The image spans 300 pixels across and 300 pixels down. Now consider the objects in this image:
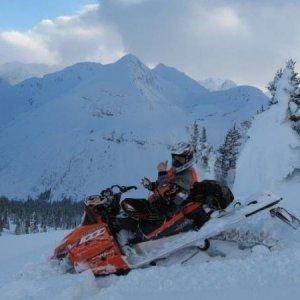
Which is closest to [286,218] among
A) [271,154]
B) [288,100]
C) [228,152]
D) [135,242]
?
[135,242]

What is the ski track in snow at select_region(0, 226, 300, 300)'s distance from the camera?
6.73 metres

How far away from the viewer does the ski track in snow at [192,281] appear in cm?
673

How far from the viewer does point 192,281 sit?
24.1 feet

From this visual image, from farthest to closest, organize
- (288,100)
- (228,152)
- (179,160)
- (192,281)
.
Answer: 1. (228,152)
2. (288,100)
3. (179,160)
4. (192,281)

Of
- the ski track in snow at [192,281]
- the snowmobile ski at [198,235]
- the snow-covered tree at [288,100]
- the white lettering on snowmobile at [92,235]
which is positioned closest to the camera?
the ski track in snow at [192,281]

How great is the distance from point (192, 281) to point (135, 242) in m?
2.29

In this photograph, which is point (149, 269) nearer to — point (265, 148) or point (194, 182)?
point (194, 182)

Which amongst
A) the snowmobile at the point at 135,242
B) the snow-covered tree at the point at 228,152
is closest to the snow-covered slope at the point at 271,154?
the snowmobile at the point at 135,242

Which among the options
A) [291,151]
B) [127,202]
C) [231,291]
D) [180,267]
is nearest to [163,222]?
[127,202]

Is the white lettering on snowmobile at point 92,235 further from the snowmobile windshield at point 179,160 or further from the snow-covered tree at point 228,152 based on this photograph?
the snow-covered tree at point 228,152

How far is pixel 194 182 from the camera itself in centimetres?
947

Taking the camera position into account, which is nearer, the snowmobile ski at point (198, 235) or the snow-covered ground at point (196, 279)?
the snow-covered ground at point (196, 279)

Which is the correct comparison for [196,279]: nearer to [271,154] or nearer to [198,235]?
[198,235]

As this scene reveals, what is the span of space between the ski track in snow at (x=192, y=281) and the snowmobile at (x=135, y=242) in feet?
0.78
